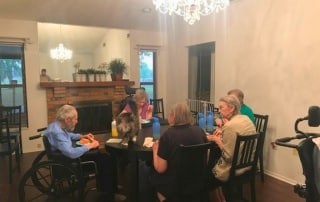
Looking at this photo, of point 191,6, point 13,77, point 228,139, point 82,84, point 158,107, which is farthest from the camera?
point 158,107

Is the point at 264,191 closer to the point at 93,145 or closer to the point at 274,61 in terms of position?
the point at 274,61

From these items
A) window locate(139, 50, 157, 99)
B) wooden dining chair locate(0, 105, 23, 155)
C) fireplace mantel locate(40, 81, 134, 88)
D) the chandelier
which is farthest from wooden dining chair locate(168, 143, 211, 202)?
window locate(139, 50, 157, 99)

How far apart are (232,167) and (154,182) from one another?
0.64 meters

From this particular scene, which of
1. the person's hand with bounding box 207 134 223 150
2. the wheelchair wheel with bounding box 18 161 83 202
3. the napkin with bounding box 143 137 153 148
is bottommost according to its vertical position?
the wheelchair wheel with bounding box 18 161 83 202

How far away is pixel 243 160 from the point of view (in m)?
2.21

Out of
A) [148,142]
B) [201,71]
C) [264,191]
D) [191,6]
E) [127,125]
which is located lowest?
[264,191]

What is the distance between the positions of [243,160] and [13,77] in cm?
415

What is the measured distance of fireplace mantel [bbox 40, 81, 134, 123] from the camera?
476 cm

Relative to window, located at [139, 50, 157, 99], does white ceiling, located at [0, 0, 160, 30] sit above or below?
above

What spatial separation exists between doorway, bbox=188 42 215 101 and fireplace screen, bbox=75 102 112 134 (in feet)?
5.70


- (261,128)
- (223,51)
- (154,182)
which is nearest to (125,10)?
(223,51)

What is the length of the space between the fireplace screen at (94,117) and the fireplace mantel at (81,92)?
11 cm

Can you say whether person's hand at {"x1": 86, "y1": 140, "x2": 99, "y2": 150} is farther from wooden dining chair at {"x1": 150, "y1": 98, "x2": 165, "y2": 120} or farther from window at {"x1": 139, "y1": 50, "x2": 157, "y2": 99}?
window at {"x1": 139, "y1": 50, "x2": 157, "y2": 99}

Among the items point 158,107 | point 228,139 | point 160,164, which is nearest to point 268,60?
point 228,139
